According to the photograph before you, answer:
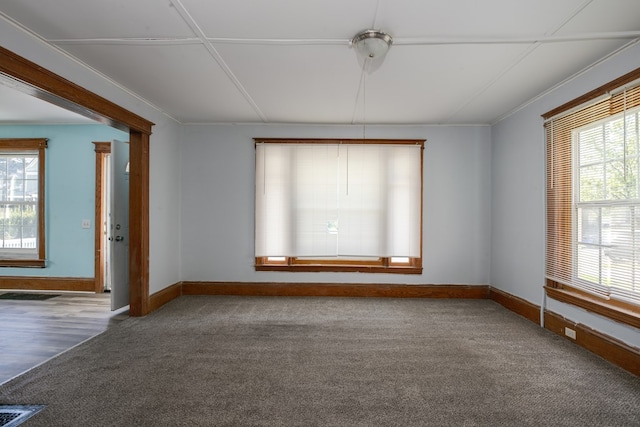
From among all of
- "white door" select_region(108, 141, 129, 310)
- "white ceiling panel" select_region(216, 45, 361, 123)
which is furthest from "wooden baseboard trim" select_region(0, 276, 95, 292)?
"white ceiling panel" select_region(216, 45, 361, 123)

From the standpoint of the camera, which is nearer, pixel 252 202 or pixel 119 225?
pixel 119 225

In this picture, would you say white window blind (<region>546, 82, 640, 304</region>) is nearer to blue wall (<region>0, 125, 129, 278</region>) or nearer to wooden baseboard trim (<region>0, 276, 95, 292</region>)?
blue wall (<region>0, 125, 129, 278</region>)

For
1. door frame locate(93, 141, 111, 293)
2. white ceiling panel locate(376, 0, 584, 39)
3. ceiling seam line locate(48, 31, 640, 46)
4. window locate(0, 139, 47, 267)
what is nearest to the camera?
white ceiling panel locate(376, 0, 584, 39)

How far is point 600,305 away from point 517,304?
3.89ft

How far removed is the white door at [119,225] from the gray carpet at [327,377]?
41cm

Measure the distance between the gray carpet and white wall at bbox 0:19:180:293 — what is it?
0.87 metres

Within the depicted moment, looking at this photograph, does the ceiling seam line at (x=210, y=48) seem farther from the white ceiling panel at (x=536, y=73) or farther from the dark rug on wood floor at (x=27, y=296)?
the dark rug on wood floor at (x=27, y=296)

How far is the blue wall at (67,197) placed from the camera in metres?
4.86

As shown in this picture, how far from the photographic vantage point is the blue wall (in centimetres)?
486

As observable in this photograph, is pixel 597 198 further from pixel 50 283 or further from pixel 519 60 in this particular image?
pixel 50 283

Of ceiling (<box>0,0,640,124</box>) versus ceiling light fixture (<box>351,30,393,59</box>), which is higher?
ceiling (<box>0,0,640,124</box>)

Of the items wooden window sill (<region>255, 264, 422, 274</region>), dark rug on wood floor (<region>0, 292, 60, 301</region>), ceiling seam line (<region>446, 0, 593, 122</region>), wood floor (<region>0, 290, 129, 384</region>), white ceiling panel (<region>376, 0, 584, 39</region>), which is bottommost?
wood floor (<region>0, 290, 129, 384</region>)

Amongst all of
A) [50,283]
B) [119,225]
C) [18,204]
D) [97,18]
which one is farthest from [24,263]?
[97,18]

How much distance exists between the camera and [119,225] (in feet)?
12.4
